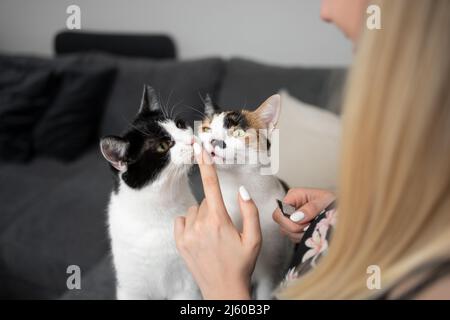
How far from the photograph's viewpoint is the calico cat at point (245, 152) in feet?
1.57

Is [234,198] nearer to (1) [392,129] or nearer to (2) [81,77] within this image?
(1) [392,129]

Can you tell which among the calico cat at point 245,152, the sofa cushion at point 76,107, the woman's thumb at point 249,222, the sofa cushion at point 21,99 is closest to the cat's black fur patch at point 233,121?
the calico cat at point 245,152

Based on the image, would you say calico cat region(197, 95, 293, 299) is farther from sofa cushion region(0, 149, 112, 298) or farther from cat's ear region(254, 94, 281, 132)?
sofa cushion region(0, 149, 112, 298)

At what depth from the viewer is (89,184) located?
3.16ft

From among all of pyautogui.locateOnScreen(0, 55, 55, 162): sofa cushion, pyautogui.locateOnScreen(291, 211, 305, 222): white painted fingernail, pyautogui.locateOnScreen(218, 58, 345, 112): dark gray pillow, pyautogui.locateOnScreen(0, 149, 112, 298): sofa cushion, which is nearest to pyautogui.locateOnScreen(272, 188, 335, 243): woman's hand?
pyautogui.locateOnScreen(291, 211, 305, 222): white painted fingernail

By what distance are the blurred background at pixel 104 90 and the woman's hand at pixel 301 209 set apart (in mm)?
29

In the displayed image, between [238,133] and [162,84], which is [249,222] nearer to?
[238,133]

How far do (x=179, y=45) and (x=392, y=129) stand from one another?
1.68ft

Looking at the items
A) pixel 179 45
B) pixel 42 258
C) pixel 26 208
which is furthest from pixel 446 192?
pixel 26 208

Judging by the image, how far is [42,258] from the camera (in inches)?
38.3

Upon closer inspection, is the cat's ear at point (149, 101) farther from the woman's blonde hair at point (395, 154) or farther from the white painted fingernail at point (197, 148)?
the woman's blonde hair at point (395, 154)

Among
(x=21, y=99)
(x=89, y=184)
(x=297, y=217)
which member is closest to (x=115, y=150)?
(x=297, y=217)

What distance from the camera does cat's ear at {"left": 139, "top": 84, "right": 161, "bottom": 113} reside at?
0.54m

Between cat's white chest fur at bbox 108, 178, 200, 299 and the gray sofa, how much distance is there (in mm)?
56
